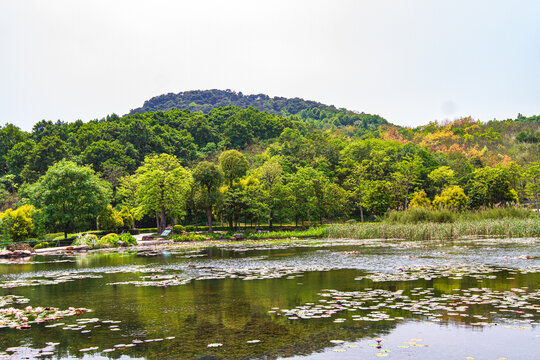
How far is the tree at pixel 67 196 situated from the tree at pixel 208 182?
10.8 metres

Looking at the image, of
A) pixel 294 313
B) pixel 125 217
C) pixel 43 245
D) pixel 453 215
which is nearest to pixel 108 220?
pixel 125 217

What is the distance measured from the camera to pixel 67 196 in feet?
140

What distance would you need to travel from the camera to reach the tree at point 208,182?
151 feet

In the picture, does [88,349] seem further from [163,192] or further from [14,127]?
[14,127]

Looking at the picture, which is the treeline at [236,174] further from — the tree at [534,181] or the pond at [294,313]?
the pond at [294,313]

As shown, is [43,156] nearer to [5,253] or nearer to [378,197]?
[5,253]

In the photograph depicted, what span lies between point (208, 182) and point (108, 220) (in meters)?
13.8

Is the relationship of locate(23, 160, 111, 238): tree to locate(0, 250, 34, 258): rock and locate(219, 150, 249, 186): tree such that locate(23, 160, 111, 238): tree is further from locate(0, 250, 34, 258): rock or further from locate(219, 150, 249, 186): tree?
locate(219, 150, 249, 186): tree

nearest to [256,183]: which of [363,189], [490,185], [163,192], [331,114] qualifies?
[163,192]

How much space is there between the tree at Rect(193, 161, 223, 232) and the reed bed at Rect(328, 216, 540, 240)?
1863 centimetres

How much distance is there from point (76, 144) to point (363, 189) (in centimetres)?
5943

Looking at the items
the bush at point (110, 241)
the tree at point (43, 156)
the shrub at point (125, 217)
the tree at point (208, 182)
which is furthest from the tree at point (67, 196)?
the tree at point (43, 156)

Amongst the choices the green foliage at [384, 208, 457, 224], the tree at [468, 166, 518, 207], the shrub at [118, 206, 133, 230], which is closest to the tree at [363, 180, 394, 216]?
the tree at [468, 166, 518, 207]

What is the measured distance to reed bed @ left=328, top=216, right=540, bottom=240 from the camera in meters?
28.4
